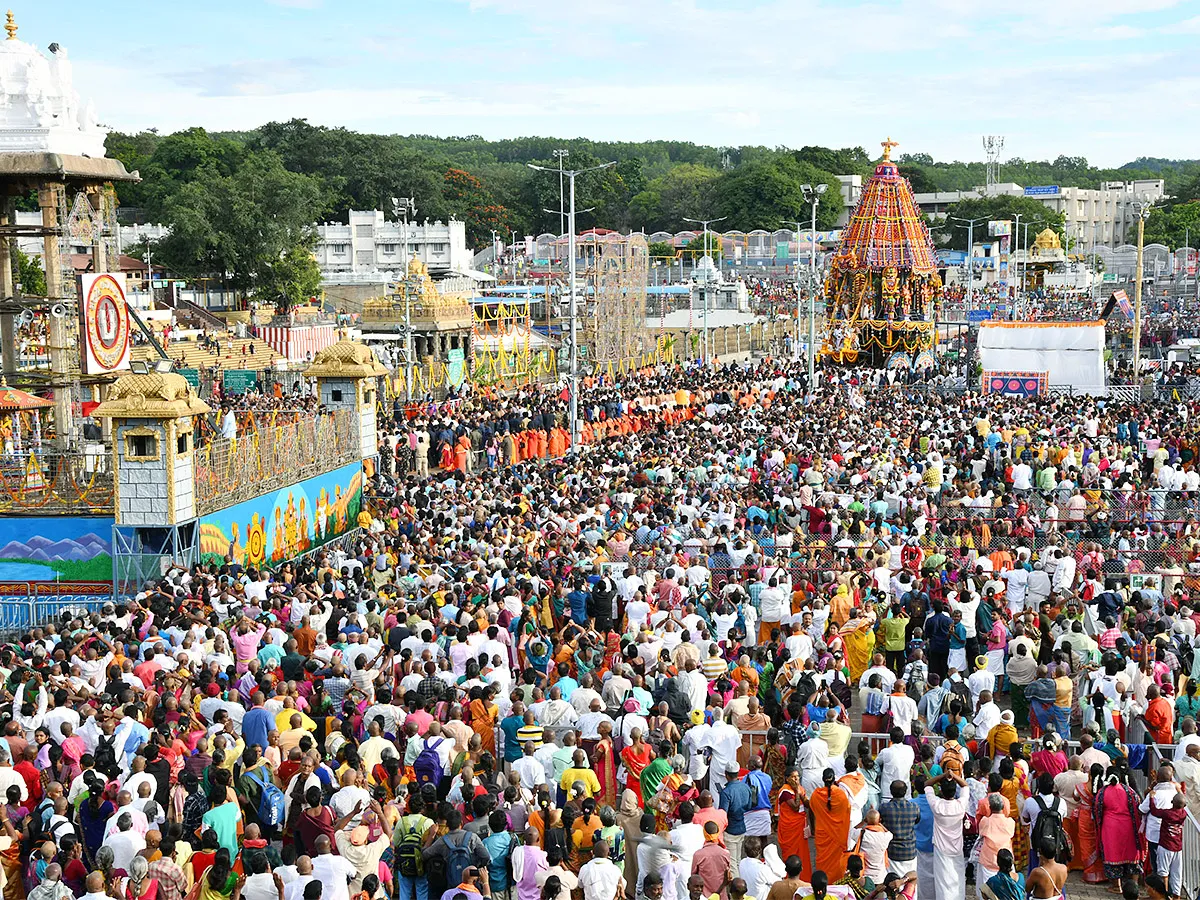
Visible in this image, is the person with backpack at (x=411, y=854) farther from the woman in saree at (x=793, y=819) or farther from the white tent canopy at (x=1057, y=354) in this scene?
the white tent canopy at (x=1057, y=354)

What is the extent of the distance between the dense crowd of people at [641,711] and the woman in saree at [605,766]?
3 cm

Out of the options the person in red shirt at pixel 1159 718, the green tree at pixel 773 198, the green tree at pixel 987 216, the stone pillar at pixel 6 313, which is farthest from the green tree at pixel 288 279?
the green tree at pixel 987 216

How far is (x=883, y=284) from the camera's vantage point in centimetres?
5300

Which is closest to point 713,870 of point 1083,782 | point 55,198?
point 1083,782

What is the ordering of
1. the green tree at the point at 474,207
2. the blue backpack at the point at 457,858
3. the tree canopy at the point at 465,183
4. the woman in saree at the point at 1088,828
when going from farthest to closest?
1. the green tree at the point at 474,207
2. the tree canopy at the point at 465,183
3. the woman in saree at the point at 1088,828
4. the blue backpack at the point at 457,858

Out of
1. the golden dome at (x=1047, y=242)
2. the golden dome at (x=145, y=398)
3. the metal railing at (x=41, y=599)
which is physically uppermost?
the golden dome at (x=1047, y=242)

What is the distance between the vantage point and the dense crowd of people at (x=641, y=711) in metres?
9.60

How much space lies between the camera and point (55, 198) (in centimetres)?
2783

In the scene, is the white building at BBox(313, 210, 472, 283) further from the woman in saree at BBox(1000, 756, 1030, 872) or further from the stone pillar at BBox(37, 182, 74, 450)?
the woman in saree at BBox(1000, 756, 1030, 872)

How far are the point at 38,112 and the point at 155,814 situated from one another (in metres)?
20.8

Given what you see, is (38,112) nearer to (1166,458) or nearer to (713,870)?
(1166,458)

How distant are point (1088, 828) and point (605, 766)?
140 inches

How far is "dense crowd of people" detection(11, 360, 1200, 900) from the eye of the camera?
960 cm

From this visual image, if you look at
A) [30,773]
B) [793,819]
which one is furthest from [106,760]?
[793,819]
